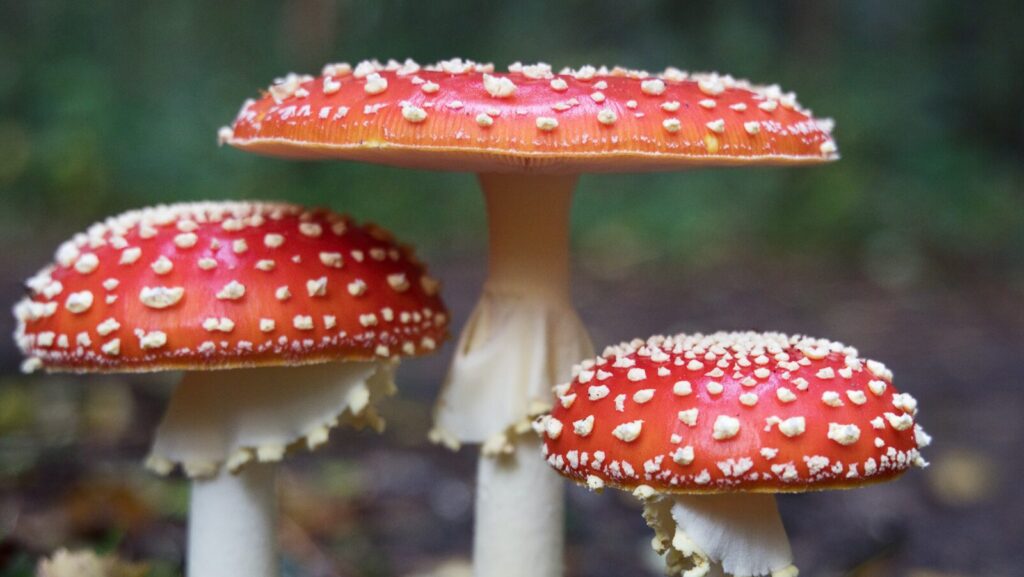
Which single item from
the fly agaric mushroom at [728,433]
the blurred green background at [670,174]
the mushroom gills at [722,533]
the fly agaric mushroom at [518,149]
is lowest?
the mushroom gills at [722,533]

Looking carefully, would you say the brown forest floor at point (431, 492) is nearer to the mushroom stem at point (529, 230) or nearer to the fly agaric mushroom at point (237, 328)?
the fly agaric mushroom at point (237, 328)

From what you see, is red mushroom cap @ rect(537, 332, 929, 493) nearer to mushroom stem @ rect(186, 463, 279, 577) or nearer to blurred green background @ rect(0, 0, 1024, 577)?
mushroom stem @ rect(186, 463, 279, 577)

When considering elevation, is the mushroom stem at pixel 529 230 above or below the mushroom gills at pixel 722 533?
above

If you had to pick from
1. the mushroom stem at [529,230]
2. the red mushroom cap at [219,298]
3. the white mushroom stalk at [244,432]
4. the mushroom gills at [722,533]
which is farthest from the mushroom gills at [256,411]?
the mushroom gills at [722,533]

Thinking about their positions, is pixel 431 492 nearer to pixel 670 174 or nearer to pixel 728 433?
pixel 728 433

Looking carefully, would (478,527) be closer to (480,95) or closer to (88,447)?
(480,95)

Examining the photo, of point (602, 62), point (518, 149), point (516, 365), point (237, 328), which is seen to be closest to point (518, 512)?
point (516, 365)
